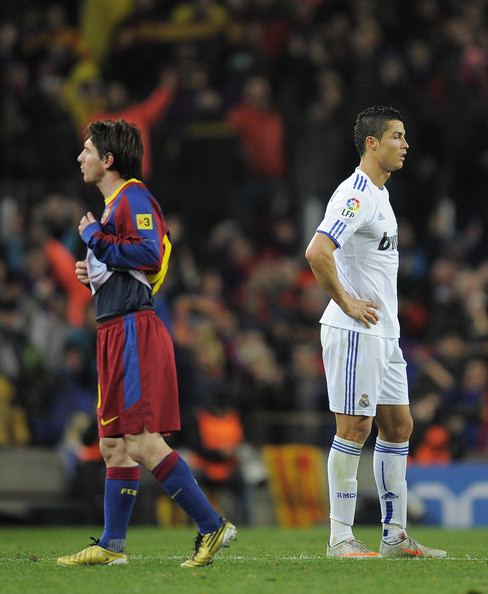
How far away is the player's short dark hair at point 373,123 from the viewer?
681cm

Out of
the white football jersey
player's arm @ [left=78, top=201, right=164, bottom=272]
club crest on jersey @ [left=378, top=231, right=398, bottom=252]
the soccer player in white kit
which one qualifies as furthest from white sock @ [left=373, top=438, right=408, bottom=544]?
player's arm @ [left=78, top=201, right=164, bottom=272]

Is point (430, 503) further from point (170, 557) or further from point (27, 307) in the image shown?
point (170, 557)

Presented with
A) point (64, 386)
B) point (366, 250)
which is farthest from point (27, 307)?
point (366, 250)

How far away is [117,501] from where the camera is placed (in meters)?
5.88

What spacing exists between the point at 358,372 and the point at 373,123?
1421 millimetres

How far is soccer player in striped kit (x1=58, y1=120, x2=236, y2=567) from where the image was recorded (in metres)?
5.75

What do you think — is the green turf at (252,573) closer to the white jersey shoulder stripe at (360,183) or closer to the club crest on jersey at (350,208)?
the club crest on jersey at (350,208)

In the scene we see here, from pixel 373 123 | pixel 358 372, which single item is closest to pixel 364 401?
pixel 358 372

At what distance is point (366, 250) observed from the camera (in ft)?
22.0

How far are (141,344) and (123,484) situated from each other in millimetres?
700

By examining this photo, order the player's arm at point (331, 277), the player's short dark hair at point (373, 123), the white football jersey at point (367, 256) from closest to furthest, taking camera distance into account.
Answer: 1. the player's arm at point (331, 277)
2. the white football jersey at point (367, 256)
3. the player's short dark hair at point (373, 123)

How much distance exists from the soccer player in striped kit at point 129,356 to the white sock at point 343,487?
0.87 metres

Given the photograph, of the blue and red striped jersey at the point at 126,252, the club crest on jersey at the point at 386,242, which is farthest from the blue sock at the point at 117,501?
the club crest on jersey at the point at 386,242

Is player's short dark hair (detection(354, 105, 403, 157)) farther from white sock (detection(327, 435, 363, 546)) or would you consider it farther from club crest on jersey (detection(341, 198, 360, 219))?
white sock (detection(327, 435, 363, 546))
